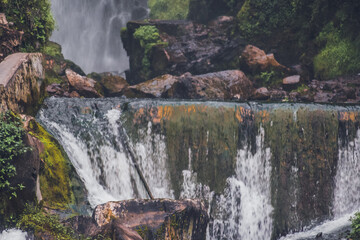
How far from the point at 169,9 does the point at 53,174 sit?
744 inches

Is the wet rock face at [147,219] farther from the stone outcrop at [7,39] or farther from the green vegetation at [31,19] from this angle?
the green vegetation at [31,19]

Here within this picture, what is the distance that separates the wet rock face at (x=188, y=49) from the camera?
18.2 meters

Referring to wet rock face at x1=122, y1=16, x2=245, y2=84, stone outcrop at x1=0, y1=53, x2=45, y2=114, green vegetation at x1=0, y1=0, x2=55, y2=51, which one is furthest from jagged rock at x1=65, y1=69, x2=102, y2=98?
wet rock face at x1=122, y1=16, x2=245, y2=84

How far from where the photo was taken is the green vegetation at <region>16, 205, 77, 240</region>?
5949mm

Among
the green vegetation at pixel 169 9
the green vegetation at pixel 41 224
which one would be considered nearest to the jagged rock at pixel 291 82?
the green vegetation at pixel 169 9

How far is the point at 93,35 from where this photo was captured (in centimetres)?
2598

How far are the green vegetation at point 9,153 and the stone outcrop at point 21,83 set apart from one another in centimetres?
102

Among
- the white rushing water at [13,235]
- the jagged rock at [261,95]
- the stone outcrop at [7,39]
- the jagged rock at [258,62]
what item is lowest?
the white rushing water at [13,235]

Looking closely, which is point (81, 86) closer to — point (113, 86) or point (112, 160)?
point (113, 86)

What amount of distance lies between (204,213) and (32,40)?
7898mm

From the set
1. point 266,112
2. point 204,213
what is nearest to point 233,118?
point 266,112

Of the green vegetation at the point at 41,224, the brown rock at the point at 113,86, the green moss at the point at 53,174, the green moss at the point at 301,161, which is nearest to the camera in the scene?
the green vegetation at the point at 41,224

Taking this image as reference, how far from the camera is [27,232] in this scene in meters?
5.90

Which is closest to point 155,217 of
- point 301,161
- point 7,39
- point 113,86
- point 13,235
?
point 13,235
